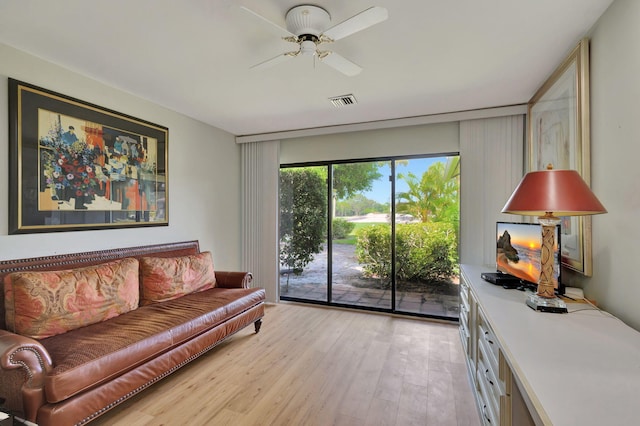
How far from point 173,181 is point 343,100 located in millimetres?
2173

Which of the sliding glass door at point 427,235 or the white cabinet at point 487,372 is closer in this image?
the white cabinet at point 487,372

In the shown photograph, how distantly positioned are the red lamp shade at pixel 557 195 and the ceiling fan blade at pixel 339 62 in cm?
132

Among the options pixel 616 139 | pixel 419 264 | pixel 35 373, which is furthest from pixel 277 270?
pixel 616 139

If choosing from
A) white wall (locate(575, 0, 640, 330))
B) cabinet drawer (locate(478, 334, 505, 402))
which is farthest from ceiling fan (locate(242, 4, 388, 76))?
cabinet drawer (locate(478, 334, 505, 402))

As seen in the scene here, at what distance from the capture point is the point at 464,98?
3.03 metres

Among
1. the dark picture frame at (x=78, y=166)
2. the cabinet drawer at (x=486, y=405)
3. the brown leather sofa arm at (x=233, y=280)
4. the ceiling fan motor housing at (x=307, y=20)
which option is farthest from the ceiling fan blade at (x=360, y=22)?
the brown leather sofa arm at (x=233, y=280)

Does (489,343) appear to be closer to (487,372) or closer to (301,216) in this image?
(487,372)

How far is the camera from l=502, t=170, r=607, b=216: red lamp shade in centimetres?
148

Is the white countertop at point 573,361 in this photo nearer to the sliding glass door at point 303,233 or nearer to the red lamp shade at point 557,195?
the red lamp shade at point 557,195

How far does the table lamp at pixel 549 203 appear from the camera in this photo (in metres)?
1.49

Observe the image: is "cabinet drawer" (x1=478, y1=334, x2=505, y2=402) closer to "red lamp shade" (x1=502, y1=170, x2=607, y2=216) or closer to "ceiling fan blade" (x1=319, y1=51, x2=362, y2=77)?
"red lamp shade" (x1=502, y1=170, x2=607, y2=216)

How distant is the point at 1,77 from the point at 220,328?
2519 millimetres

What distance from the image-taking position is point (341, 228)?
4230 millimetres

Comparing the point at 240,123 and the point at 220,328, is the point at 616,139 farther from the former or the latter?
the point at 240,123
